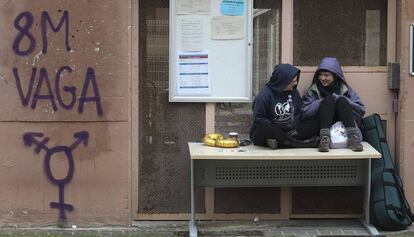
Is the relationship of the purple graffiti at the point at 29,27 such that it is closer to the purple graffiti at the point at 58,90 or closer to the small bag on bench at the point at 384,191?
the purple graffiti at the point at 58,90

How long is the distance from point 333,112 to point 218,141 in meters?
1.02

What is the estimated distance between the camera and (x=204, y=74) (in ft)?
19.6

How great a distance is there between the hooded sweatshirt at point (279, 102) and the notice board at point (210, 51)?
24cm

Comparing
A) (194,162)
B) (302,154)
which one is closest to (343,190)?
(302,154)

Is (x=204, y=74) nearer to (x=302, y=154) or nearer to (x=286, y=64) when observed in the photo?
(x=286, y=64)

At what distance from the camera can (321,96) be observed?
19.3ft

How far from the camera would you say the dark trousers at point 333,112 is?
5.60m

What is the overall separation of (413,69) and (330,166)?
3.82 feet

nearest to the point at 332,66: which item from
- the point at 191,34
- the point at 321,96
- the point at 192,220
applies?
the point at 321,96

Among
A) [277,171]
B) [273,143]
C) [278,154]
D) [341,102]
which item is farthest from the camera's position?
[277,171]

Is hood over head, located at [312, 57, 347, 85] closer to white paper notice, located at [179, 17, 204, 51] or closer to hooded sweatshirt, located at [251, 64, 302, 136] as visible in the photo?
hooded sweatshirt, located at [251, 64, 302, 136]

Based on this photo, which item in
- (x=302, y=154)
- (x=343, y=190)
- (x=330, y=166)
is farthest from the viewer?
(x=343, y=190)

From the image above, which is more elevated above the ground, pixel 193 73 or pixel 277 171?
pixel 193 73

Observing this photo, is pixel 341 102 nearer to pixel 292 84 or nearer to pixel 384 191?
pixel 292 84
